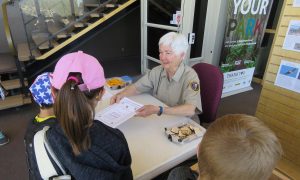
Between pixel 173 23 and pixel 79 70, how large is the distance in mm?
2508

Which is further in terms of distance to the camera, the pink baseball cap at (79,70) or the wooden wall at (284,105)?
the wooden wall at (284,105)

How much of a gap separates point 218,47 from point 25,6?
3534mm

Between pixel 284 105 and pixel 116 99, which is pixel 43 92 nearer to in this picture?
pixel 116 99

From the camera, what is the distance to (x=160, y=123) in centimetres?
128

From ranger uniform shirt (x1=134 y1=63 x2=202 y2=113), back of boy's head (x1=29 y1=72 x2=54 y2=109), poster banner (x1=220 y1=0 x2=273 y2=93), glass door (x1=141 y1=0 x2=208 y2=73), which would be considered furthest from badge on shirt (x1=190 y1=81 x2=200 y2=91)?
poster banner (x1=220 y1=0 x2=273 y2=93)

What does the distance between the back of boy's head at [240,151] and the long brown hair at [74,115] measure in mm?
368

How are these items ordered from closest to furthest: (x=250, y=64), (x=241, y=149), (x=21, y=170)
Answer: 1. (x=241, y=149)
2. (x=21, y=170)
3. (x=250, y=64)

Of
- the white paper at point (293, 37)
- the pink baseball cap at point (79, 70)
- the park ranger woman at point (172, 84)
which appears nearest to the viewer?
the pink baseball cap at point (79, 70)

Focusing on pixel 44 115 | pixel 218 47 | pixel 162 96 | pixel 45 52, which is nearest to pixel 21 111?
pixel 45 52

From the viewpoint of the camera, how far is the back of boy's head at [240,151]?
0.52 metres

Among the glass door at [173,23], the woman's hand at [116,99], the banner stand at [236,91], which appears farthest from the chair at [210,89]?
the banner stand at [236,91]

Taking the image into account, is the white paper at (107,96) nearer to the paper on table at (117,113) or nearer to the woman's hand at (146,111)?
the paper on table at (117,113)

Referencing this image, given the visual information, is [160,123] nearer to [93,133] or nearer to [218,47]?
[93,133]

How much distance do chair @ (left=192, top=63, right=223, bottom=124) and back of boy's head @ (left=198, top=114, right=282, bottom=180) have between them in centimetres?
98
